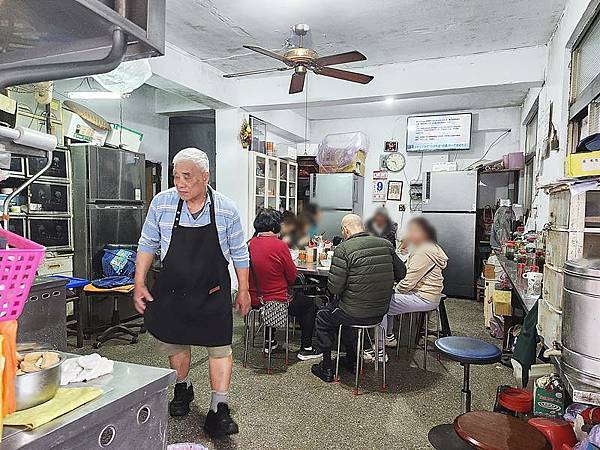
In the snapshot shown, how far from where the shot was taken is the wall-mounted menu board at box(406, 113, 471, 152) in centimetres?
688

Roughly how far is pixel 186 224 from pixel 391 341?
254 cm

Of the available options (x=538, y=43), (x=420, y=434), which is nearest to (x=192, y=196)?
(x=420, y=434)

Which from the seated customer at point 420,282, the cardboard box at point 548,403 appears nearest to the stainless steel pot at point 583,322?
the cardboard box at point 548,403

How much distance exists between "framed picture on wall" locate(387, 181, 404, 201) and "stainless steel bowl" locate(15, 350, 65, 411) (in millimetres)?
6871

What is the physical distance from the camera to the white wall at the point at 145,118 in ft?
17.4

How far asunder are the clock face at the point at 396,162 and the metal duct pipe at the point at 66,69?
6711 millimetres

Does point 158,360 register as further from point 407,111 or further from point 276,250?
point 407,111

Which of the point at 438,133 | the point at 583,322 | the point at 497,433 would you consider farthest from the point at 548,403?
the point at 438,133

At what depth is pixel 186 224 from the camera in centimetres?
237

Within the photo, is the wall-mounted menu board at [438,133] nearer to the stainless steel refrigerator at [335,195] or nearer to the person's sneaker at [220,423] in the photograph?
the stainless steel refrigerator at [335,195]

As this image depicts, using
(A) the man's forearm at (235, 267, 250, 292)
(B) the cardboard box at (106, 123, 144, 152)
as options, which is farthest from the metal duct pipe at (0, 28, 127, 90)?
(B) the cardboard box at (106, 123, 144, 152)

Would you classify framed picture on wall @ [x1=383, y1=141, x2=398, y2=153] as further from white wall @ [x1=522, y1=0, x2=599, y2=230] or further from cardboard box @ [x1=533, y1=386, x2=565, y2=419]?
cardboard box @ [x1=533, y1=386, x2=565, y2=419]

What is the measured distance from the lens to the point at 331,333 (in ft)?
11.0

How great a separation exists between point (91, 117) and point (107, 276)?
1637mm
